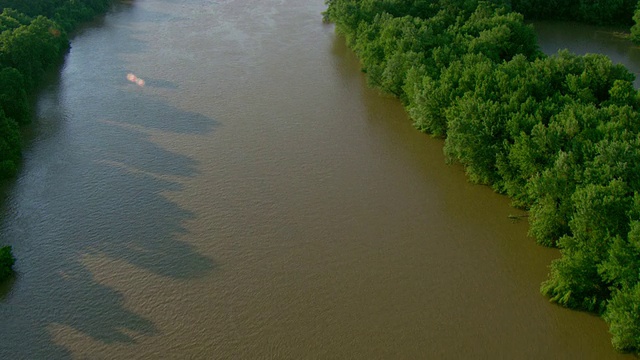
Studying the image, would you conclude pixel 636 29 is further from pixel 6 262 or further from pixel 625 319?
pixel 6 262

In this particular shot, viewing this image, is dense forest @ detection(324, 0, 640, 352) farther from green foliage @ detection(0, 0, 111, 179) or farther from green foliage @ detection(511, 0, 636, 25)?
green foliage @ detection(0, 0, 111, 179)

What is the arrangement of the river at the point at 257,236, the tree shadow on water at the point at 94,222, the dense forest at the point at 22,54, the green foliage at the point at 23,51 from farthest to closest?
the green foliage at the point at 23,51 < the dense forest at the point at 22,54 < the tree shadow on water at the point at 94,222 < the river at the point at 257,236

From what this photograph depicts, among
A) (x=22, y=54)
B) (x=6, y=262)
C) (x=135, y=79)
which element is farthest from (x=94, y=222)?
(x=22, y=54)

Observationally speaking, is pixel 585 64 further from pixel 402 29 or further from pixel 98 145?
pixel 98 145

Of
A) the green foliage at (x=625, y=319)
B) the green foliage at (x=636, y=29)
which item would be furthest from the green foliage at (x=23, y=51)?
the green foliage at (x=636, y=29)

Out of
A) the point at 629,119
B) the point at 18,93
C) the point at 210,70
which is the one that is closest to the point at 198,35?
the point at 210,70

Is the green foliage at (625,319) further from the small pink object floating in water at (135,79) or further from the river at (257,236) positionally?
the small pink object floating in water at (135,79)

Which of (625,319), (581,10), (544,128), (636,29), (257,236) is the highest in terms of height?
(581,10)
